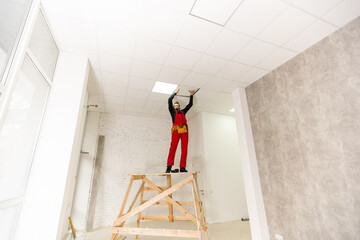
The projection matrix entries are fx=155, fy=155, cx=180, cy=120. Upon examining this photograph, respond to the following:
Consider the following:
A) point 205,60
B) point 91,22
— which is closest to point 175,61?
point 205,60

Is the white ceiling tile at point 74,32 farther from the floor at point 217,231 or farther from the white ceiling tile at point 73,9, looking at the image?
the floor at point 217,231

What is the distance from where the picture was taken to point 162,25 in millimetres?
2275

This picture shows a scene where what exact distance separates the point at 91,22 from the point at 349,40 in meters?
3.69

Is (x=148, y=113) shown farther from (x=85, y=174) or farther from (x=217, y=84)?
(x=217, y=84)

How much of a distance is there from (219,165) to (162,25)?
175 inches

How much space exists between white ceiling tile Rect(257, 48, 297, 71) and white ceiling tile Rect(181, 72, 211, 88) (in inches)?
44.7

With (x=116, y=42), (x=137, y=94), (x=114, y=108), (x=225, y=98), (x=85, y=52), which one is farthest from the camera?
(x=114, y=108)

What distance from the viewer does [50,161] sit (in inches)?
85.8

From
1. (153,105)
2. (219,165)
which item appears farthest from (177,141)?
(219,165)

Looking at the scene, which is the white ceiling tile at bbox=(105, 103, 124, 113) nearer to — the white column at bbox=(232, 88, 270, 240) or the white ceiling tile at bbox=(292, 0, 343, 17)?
the white column at bbox=(232, 88, 270, 240)

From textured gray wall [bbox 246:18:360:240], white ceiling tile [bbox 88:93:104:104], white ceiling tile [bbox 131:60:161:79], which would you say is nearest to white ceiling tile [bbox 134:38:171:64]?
white ceiling tile [bbox 131:60:161:79]

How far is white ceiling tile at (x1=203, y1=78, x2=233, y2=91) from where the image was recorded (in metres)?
3.67

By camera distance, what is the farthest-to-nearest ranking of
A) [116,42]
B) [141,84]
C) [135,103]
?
[135,103] → [141,84] → [116,42]

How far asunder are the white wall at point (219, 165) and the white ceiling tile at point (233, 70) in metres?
2.21
